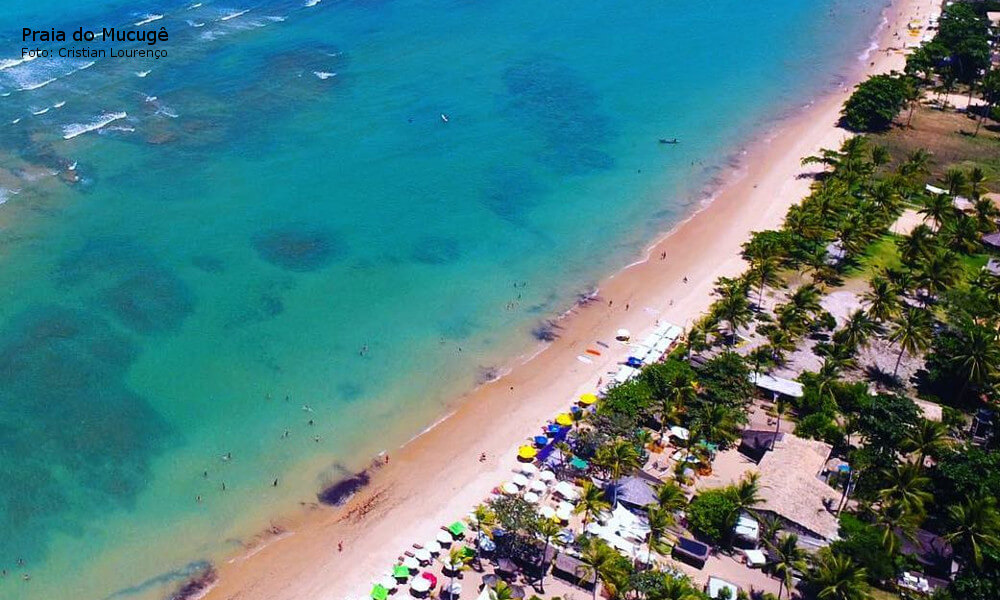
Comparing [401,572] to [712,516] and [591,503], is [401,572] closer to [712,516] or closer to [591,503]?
[591,503]

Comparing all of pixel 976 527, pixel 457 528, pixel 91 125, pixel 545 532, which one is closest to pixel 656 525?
pixel 545 532

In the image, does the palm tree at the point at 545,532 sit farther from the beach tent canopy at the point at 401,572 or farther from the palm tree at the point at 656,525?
the beach tent canopy at the point at 401,572

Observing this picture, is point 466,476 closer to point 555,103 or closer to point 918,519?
point 918,519

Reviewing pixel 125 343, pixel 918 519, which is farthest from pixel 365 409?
pixel 918 519

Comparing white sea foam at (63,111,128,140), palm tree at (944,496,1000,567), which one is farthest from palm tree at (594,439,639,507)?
white sea foam at (63,111,128,140)

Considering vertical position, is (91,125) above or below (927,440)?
below

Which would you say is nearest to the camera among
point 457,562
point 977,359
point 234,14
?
point 457,562

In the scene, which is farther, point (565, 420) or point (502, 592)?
point (565, 420)
